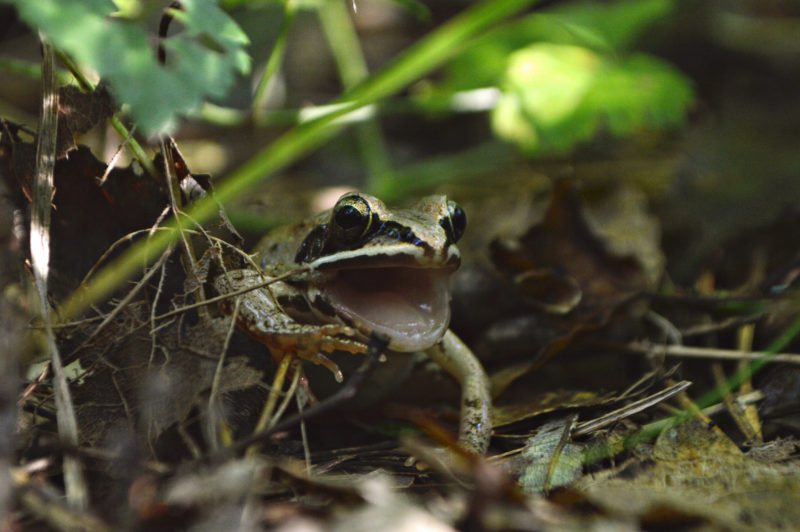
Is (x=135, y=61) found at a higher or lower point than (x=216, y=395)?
higher

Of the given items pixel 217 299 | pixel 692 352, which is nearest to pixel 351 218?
pixel 217 299

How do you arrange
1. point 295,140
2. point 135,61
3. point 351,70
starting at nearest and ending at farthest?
point 135,61 < point 295,140 < point 351,70

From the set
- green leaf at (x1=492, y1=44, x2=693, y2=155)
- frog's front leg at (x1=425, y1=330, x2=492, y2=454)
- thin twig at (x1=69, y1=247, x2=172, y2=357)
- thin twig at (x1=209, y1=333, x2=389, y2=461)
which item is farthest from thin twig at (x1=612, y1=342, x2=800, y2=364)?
thin twig at (x1=69, y1=247, x2=172, y2=357)

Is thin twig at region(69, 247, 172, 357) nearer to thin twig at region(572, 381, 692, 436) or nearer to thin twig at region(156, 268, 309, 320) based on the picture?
thin twig at region(156, 268, 309, 320)

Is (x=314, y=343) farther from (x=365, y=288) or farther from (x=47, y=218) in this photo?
(x=47, y=218)

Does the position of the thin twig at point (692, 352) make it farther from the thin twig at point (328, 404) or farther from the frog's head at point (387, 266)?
the thin twig at point (328, 404)

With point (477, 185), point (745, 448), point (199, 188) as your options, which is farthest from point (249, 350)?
point (477, 185)

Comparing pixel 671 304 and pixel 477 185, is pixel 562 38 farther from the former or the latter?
pixel 671 304

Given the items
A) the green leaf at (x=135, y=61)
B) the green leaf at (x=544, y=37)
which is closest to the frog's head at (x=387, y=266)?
the green leaf at (x=135, y=61)
